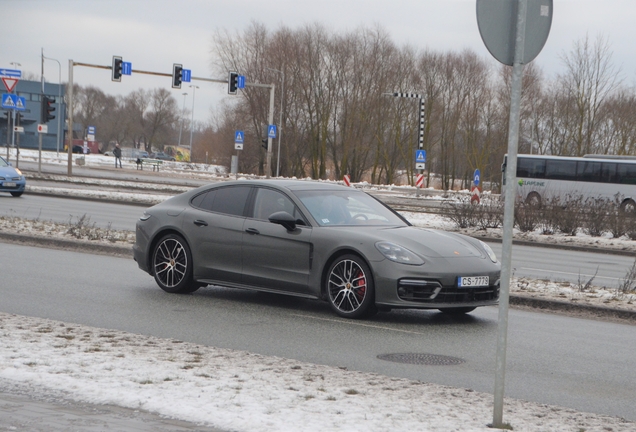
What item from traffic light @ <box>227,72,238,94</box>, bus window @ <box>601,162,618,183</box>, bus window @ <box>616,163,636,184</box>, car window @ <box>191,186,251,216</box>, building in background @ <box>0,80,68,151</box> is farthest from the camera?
building in background @ <box>0,80,68,151</box>

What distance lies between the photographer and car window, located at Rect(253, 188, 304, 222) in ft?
35.1

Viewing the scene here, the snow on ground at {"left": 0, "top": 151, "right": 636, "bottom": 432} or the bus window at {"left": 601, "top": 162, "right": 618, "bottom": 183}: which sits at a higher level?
the bus window at {"left": 601, "top": 162, "right": 618, "bottom": 183}

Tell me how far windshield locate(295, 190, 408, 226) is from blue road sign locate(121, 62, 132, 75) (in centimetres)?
3359

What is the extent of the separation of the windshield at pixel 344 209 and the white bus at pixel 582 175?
33.5 meters

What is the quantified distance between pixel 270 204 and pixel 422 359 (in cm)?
350

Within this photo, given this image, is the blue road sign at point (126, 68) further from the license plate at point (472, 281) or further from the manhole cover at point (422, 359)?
the manhole cover at point (422, 359)

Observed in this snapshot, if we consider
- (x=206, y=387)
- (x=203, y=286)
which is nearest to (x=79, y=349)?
(x=206, y=387)

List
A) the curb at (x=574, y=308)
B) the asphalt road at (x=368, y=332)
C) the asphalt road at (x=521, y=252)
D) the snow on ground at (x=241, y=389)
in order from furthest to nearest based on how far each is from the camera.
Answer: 1. the asphalt road at (x=521, y=252)
2. the curb at (x=574, y=308)
3. the asphalt road at (x=368, y=332)
4. the snow on ground at (x=241, y=389)

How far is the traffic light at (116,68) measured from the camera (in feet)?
140

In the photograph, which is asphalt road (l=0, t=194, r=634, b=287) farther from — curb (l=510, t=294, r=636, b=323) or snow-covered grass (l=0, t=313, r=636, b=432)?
snow-covered grass (l=0, t=313, r=636, b=432)

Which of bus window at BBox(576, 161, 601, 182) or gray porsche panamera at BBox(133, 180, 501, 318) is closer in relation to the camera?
gray porsche panamera at BBox(133, 180, 501, 318)

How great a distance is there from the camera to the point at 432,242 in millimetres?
10047

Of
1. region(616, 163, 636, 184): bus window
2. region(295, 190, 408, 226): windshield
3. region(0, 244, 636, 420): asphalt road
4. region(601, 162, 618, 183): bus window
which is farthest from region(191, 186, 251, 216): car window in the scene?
region(601, 162, 618, 183): bus window

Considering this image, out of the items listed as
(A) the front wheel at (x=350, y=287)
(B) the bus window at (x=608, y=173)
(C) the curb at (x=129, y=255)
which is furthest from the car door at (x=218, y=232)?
(B) the bus window at (x=608, y=173)
